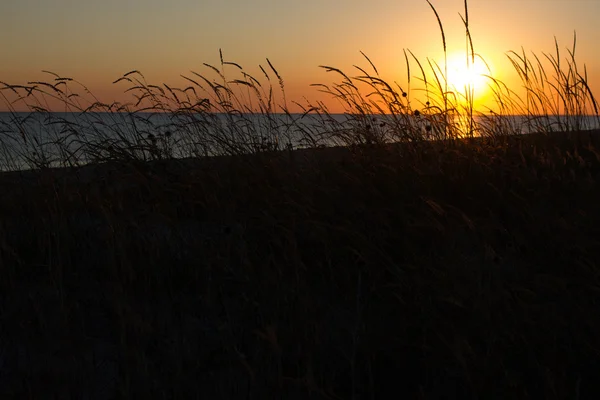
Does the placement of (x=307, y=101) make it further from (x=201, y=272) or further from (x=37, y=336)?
(x=37, y=336)

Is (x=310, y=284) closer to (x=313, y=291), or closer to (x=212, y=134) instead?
(x=313, y=291)

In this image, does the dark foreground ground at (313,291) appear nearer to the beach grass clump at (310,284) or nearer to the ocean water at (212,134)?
the beach grass clump at (310,284)

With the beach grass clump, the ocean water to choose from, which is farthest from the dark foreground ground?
the ocean water

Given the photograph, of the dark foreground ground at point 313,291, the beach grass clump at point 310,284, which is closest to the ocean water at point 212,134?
the beach grass clump at point 310,284

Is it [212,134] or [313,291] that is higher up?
[212,134]

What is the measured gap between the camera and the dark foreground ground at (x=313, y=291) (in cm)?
135

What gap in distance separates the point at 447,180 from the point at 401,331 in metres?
1.25

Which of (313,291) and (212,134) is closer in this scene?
(313,291)

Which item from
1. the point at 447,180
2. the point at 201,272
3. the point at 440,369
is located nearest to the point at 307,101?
the point at 447,180

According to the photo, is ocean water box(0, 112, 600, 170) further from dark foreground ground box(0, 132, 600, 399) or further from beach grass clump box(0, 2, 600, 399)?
dark foreground ground box(0, 132, 600, 399)

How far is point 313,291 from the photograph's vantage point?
182 cm

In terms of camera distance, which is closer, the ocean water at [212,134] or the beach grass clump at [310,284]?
the beach grass clump at [310,284]

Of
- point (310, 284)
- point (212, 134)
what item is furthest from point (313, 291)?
point (212, 134)

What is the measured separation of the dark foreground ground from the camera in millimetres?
1351
